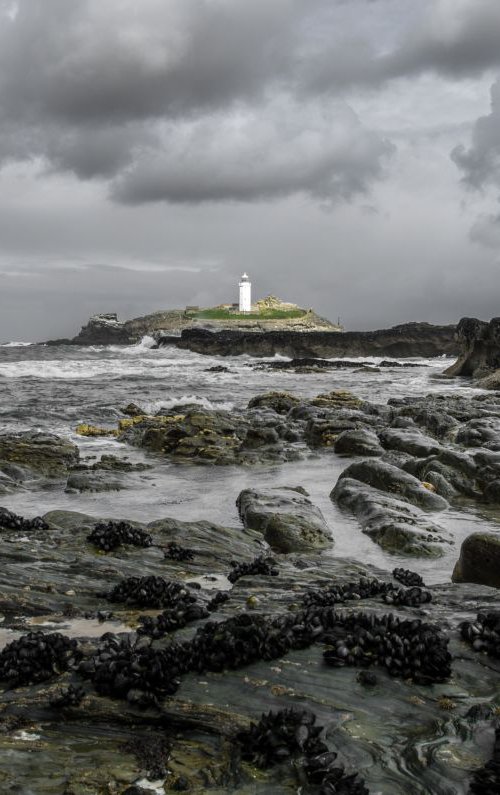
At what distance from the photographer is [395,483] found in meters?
14.0

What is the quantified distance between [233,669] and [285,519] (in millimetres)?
6230

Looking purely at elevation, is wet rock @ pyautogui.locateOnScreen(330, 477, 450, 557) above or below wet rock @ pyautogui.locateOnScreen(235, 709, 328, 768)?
below

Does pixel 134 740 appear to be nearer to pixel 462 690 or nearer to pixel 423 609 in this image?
pixel 462 690

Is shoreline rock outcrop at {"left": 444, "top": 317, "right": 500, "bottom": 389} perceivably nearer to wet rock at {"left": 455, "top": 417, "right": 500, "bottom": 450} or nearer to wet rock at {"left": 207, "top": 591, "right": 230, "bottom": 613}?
wet rock at {"left": 455, "top": 417, "right": 500, "bottom": 450}

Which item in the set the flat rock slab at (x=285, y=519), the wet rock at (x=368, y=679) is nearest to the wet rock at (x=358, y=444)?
the flat rock slab at (x=285, y=519)

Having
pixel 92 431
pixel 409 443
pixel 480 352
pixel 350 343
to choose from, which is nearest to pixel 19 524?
pixel 409 443

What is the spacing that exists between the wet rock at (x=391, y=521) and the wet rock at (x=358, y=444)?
527 centimetres

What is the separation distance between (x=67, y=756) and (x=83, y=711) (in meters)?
0.45

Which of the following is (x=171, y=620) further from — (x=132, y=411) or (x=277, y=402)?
(x=277, y=402)

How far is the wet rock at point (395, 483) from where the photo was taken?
1352 cm

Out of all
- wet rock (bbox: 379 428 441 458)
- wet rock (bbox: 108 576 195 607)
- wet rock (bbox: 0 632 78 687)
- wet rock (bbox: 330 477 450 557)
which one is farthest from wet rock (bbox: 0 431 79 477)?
wet rock (bbox: 0 632 78 687)

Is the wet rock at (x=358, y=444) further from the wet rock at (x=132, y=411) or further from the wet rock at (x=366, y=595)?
the wet rock at (x=366, y=595)

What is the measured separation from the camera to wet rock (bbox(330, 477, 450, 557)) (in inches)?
408

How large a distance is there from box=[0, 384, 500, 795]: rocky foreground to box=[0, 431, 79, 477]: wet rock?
7252 millimetres
